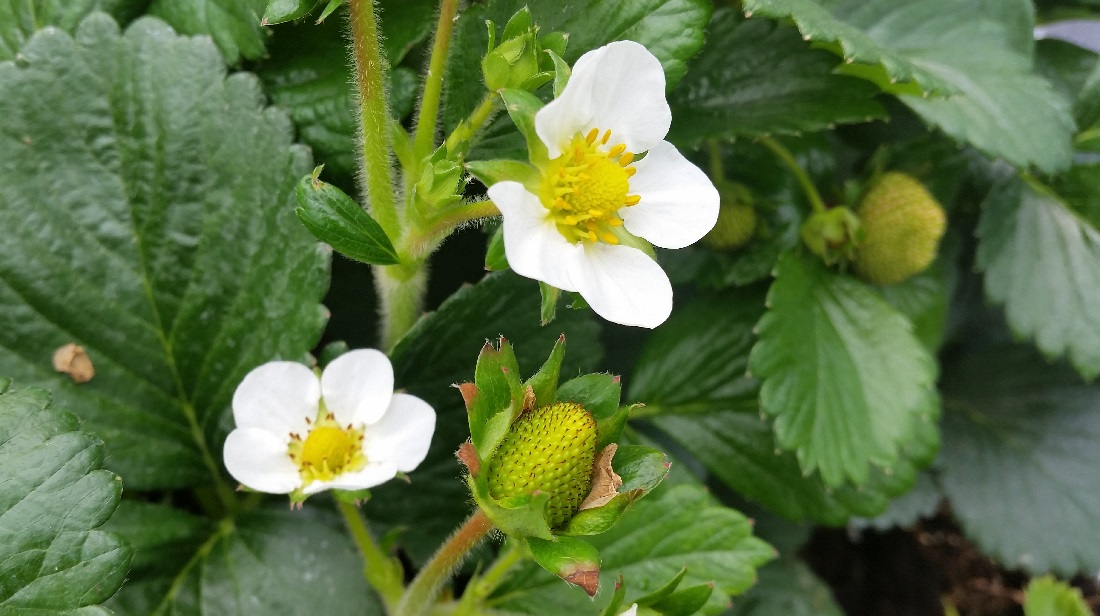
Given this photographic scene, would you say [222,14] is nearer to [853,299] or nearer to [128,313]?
[128,313]

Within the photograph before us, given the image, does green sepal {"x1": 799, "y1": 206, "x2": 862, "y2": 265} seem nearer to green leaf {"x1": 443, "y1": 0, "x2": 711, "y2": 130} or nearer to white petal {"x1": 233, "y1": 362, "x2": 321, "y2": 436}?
green leaf {"x1": 443, "y1": 0, "x2": 711, "y2": 130}

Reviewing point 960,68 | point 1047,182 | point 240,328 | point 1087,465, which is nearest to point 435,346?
point 240,328

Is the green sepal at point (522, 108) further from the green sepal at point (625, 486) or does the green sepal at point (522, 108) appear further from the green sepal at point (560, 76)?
the green sepal at point (625, 486)

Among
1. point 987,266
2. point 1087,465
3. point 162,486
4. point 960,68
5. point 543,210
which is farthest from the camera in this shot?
point 1087,465

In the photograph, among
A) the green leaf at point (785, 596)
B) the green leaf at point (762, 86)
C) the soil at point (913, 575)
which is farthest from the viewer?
the soil at point (913, 575)

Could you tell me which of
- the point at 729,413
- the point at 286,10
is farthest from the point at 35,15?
the point at 729,413

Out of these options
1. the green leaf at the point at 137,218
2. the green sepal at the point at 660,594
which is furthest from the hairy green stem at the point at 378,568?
the green sepal at the point at 660,594
